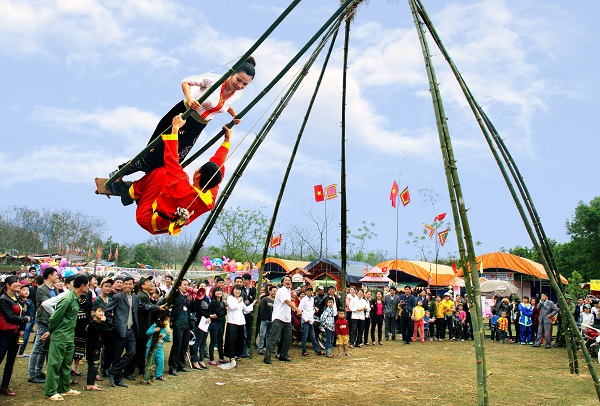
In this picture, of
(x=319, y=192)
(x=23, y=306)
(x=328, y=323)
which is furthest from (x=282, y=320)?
(x=319, y=192)

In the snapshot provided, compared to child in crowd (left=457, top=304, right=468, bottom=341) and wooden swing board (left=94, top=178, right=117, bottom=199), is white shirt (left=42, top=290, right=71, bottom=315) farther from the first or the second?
child in crowd (left=457, top=304, right=468, bottom=341)

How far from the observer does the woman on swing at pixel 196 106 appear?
5.58 m

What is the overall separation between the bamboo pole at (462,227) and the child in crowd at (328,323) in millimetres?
6273

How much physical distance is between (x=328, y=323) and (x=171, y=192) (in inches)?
299

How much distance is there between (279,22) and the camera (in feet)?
19.2

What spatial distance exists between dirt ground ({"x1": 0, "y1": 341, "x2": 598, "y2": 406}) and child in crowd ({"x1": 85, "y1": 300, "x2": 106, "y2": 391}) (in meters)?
0.24

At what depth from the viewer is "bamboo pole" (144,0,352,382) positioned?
6459 mm

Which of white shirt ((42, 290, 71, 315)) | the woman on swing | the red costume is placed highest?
the woman on swing

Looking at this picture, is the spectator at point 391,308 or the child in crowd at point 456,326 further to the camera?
the child in crowd at point 456,326

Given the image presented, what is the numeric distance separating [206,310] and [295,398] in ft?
8.57

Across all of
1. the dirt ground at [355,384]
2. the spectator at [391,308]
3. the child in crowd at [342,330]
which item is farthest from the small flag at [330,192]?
the dirt ground at [355,384]

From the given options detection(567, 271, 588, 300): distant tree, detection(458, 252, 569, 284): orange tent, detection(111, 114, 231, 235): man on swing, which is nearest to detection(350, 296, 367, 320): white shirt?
detection(111, 114, 231, 235): man on swing

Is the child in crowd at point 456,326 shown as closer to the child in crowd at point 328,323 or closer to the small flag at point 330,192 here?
the small flag at point 330,192

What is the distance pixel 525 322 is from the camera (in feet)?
52.0
